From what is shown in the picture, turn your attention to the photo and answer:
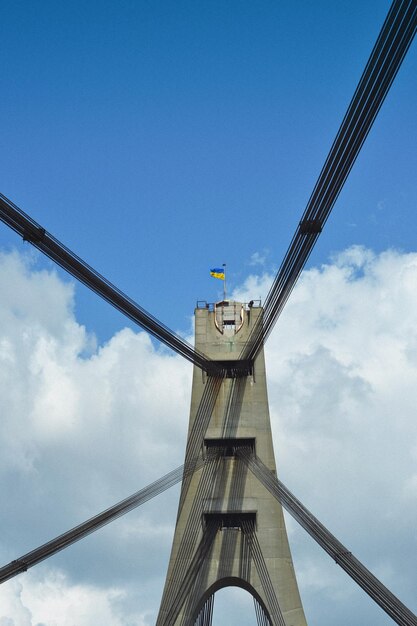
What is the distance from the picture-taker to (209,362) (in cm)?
3488

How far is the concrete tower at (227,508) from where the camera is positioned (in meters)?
32.3

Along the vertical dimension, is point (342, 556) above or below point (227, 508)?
below

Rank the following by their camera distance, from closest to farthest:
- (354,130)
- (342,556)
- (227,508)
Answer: (354,130), (342,556), (227,508)

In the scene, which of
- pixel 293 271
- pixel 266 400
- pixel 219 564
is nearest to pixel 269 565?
pixel 219 564

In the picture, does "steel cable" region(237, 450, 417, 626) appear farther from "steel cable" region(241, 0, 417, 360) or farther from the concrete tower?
"steel cable" region(241, 0, 417, 360)

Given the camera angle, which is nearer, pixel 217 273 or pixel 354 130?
pixel 354 130

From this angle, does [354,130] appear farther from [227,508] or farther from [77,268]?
[227,508]

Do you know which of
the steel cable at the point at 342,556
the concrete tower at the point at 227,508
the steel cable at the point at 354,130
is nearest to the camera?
the steel cable at the point at 354,130

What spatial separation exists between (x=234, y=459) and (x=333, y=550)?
23.8ft

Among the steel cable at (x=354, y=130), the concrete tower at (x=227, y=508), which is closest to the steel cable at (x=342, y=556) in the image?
the concrete tower at (x=227, y=508)

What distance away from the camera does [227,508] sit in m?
33.3

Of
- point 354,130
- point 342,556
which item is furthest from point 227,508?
point 354,130

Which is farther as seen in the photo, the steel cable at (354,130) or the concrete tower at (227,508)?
the concrete tower at (227,508)

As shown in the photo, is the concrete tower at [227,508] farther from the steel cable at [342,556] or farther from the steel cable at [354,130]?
the steel cable at [354,130]
